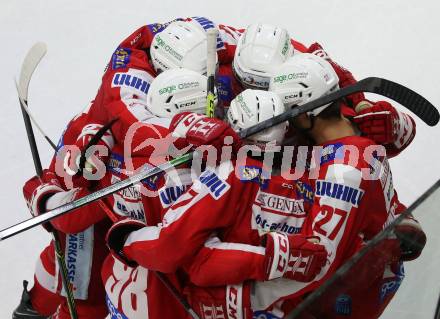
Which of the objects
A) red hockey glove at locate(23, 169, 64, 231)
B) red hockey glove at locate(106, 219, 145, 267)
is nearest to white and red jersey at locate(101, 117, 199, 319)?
red hockey glove at locate(106, 219, 145, 267)

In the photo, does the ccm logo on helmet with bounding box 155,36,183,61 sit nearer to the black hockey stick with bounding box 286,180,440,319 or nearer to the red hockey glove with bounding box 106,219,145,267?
the red hockey glove with bounding box 106,219,145,267

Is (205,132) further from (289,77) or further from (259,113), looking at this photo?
(289,77)

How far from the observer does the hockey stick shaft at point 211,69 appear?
2262mm

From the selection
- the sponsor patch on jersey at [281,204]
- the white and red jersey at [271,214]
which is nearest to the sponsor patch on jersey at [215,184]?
the white and red jersey at [271,214]

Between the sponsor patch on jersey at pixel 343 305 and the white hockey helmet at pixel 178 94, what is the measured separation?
1.06m

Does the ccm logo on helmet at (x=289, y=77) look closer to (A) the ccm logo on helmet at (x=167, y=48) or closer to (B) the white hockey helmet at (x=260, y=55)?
(B) the white hockey helmet at (x=260, y=55)

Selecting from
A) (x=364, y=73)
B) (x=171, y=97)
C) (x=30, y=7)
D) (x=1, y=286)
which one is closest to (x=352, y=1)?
(x=364, y=73)

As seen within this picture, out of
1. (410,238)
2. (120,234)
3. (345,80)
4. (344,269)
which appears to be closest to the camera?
(344,269)

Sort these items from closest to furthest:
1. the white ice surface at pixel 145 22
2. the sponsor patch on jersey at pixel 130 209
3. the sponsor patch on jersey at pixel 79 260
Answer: the sponsor patch on jersey at pixel 130 209
the sponsor patch on jersey at pixel 79 260
the white ice surface at pixel 145 22

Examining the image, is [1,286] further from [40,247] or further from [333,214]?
[333,214]

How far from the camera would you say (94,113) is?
8.82 feet

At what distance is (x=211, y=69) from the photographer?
7.71 feet

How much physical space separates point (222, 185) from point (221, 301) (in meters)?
0.39

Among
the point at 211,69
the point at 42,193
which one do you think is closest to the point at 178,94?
the point at 211,69
